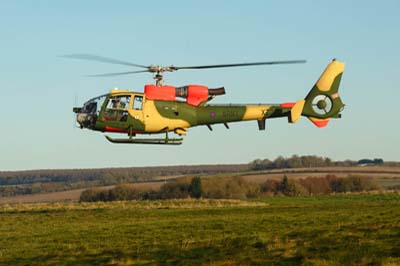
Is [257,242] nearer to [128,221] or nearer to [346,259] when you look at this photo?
[346,259]

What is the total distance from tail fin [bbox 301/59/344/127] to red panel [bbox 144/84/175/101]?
21.8ft

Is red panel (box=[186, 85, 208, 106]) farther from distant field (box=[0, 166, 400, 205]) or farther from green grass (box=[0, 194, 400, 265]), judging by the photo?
distant field (box=[0, 166, 400, 205])

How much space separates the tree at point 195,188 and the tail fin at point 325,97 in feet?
248

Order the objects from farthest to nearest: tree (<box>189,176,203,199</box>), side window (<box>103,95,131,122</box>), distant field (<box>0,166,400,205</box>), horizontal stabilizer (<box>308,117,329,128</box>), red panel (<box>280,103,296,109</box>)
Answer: distant field (<box>0,166,400,205</box>), tree (<box>189,176,203,199</box>), horizontal stabilizer (<box>308,117,329,128</box>), red panel (<box>280,103,296,109</box>), side window (<box>103,95,131,122</box>)

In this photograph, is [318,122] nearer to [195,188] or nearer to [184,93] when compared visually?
[184,93]

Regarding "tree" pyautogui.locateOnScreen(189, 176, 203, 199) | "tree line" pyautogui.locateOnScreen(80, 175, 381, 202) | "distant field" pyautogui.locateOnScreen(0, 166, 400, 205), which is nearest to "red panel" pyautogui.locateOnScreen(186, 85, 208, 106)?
"tree line" pyautogui.locateOnScreen(80, 175, 381, 202)

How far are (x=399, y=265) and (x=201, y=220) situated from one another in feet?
76.5

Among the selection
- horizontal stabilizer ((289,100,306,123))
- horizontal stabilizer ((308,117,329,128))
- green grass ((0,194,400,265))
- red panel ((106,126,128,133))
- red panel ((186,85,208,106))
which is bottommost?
green grass ((0,194,400,265))

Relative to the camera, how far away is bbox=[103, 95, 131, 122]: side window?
31.8 metres

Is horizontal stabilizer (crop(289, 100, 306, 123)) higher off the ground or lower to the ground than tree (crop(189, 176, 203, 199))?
higher

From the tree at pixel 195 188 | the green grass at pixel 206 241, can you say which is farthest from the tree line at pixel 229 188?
the green grass at pixel 206 241

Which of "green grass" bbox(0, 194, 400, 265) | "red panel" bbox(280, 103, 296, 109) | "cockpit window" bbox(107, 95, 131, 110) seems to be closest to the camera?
"green grass" bbox(0, 194, 400, 265)

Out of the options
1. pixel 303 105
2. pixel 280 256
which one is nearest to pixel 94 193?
pixel 303 105

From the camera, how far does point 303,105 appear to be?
112 feet
